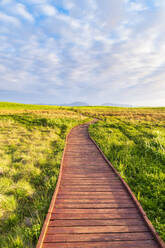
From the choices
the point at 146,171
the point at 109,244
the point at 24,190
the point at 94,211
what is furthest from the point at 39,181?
the point at 146,171

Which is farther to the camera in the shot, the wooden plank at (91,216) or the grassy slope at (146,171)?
the grassy slope at (146,171)

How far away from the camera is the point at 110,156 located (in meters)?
9.12

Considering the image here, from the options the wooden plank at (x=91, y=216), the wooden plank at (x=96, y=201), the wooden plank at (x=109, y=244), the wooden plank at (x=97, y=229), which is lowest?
the wooden plank at (x=109, y=244)

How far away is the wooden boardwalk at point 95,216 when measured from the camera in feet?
11.3

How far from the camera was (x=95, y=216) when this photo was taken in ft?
13.8

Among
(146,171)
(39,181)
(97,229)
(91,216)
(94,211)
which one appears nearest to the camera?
(97,229)

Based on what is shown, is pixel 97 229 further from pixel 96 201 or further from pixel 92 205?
pixel 96 201

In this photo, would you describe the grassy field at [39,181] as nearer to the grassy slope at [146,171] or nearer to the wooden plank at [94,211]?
the grassy slope at [146,171]

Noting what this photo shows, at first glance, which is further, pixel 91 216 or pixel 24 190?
pixel 24 190

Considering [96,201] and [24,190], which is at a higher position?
[96,201]

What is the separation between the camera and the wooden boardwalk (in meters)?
3.45

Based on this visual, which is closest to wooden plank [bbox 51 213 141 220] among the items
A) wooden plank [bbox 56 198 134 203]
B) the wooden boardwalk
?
the wooden boardwalk

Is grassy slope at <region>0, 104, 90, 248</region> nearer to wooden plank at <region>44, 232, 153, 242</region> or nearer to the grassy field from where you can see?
the grassy field

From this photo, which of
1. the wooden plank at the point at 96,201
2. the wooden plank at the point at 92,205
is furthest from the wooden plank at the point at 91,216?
the wooden plank at the point at 96,201
